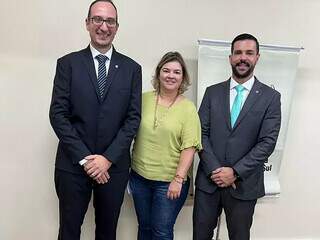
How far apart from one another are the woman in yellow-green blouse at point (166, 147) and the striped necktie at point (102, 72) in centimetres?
34

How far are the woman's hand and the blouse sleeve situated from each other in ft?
0.70

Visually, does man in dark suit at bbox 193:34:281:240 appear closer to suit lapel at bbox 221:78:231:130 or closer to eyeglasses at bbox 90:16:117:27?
suit lapel at bbox 221:78:231:130

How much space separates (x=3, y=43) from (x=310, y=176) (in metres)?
2.67

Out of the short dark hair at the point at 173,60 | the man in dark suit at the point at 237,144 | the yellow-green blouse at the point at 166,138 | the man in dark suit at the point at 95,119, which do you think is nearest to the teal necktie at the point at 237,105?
the man in dark suit at the point at 237,144

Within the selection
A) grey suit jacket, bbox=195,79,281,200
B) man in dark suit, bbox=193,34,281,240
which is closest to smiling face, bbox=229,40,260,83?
man in dark suit, bbox=193,34,281,240

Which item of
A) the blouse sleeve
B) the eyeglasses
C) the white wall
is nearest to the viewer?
the eyeglasses

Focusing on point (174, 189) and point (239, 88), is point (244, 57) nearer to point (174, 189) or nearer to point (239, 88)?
point (239, 88)

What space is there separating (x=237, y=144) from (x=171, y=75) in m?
0.59

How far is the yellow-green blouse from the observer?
2.14 meters

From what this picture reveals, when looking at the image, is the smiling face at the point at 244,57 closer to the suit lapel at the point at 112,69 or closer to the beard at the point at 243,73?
the beard at the point at 243,73

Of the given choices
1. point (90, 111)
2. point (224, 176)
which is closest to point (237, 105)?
point (224, 176)

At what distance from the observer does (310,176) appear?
9.85 feet

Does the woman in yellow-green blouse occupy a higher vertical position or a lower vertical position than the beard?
lower

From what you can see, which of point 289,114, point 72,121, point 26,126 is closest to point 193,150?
point 72,121
